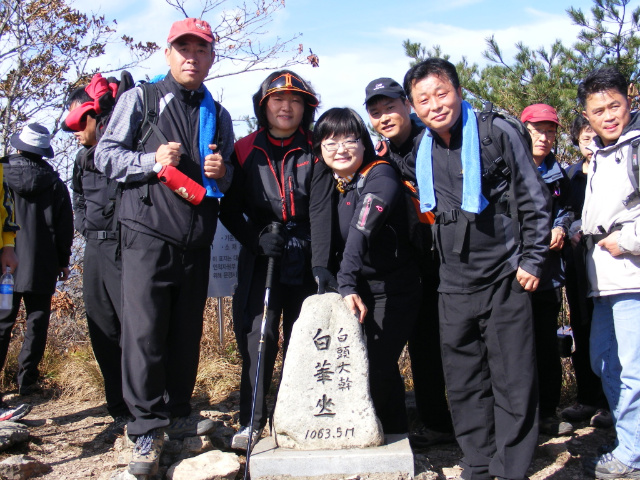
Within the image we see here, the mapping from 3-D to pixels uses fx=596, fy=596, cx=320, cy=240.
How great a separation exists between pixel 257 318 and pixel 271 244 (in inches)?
19.6

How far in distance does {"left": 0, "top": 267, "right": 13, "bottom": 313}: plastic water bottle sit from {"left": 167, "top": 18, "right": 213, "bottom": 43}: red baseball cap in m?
1.86

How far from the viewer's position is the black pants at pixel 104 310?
425 cm

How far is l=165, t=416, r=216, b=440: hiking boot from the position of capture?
382 cm

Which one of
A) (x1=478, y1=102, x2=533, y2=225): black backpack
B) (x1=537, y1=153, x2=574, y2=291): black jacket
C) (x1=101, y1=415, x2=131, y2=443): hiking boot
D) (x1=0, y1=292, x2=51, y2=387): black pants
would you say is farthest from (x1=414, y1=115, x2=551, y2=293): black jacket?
(x1=0, y1=292, x2=51, y2=387): black pants

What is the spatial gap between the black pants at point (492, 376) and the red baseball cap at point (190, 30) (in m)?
2.13

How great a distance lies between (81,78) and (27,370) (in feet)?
12.2

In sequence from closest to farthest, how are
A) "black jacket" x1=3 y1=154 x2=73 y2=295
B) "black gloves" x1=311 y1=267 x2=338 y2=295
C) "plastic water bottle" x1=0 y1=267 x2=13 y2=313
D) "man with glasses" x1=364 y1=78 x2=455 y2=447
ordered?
1. "black gloves" x1=311 y1=267 x2=338 y2=295
2. "plastic water bottle" x1=0 y1=267 x2=13 y2=313
3. "man with glasses" x1=364 y1=78 x2=455 y2=447
4. "black jacket" x1=3 y1=154 x2=73 y2=295

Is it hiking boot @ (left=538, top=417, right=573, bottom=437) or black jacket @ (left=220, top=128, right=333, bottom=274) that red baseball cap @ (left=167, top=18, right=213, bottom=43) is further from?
hiking boot @ (left=538, top=417, right=573, bottom=437)

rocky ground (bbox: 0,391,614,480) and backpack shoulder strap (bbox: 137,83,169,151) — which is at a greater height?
backpack shoulder strap (bbox: 137,83,169,151)

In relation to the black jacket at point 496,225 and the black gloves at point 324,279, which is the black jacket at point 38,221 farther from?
the black jacket at point 496,225

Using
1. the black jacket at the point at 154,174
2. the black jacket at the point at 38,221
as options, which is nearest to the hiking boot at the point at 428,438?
the black jacket at the point at 154,174

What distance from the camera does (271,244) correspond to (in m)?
3.65

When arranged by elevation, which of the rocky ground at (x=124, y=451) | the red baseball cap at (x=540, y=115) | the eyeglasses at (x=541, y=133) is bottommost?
the rocky ground at (x=124, y=451)

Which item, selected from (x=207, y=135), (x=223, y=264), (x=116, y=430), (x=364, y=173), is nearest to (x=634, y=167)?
(x=364, y=173)
